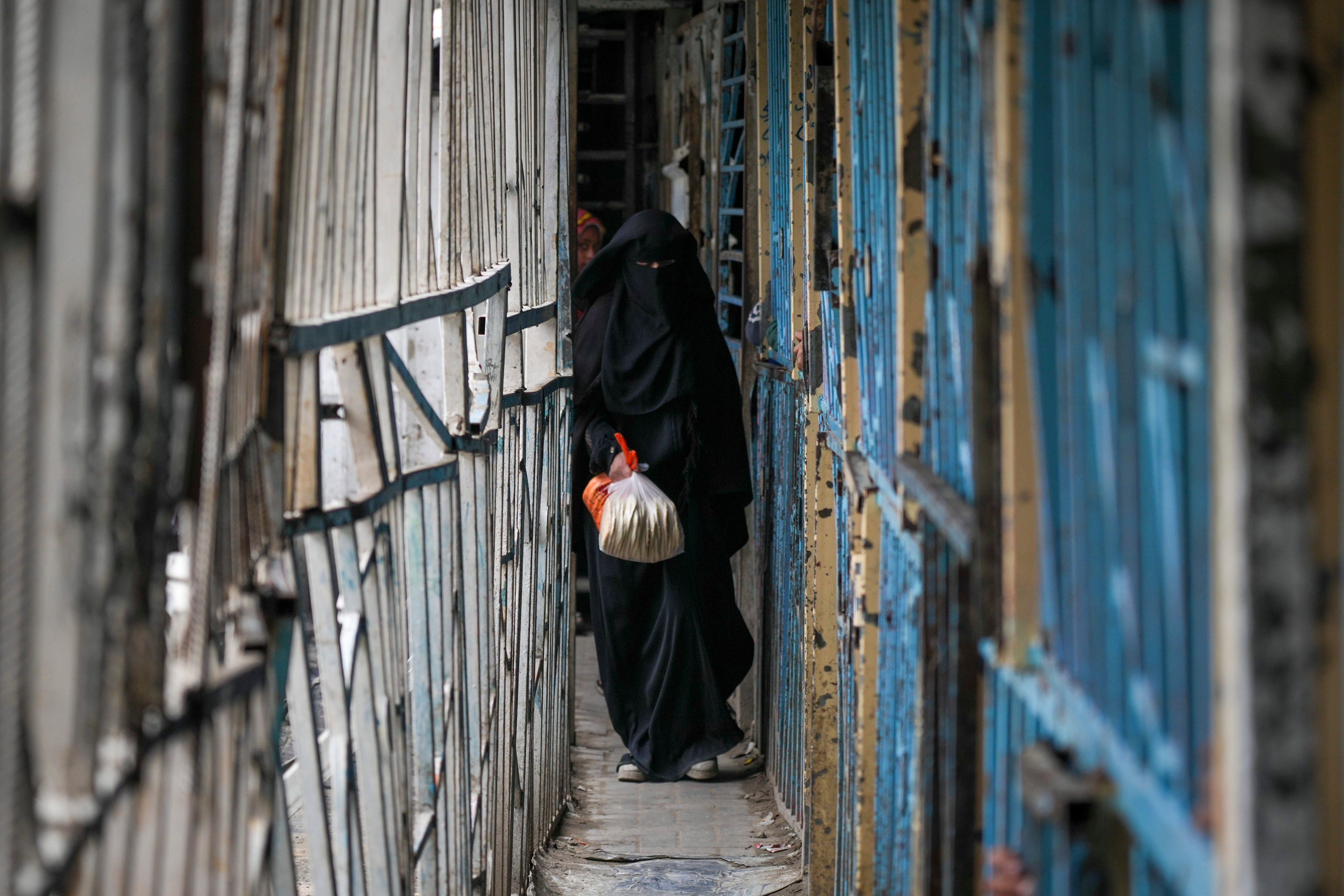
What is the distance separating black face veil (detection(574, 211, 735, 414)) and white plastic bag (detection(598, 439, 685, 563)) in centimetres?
41

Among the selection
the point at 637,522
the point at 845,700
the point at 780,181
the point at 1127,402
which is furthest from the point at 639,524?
the point at 1127,402

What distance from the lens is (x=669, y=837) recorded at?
14.4 feet

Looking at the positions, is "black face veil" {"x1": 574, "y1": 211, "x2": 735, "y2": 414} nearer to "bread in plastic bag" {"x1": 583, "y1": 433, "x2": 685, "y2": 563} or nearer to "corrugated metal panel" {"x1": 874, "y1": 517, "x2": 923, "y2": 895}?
"bread in plastic bag" {"x1": 583, "y1": 433, "x2": 685, "y2": 563}

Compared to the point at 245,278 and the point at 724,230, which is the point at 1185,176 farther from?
the point at 724,230

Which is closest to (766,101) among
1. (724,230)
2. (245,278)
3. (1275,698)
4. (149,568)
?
(724,230)

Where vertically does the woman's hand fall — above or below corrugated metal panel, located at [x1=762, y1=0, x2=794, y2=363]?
below

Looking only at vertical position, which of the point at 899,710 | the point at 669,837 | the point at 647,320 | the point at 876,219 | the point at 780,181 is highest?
the point at 780,181

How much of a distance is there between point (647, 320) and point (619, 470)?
62 cm

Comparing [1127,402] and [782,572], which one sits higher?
[1127,402]

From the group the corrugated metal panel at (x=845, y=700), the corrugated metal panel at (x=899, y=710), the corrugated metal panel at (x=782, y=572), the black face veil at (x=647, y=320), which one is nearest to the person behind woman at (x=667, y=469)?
the black face veil at (x=647, y=320)

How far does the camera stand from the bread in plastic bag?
4.25 m

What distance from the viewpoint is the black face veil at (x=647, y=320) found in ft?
15.2

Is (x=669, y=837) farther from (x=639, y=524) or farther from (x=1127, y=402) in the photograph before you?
(x=1127, y=402)

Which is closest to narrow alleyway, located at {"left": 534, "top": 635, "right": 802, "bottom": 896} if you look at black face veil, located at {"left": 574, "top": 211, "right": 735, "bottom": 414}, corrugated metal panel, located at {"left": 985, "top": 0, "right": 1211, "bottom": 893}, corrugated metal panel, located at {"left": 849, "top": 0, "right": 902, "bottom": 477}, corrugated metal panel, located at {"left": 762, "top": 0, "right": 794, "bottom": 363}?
black face veil, located at {"left": 574, "top": 211, "right": 735, "bottom": 414}
